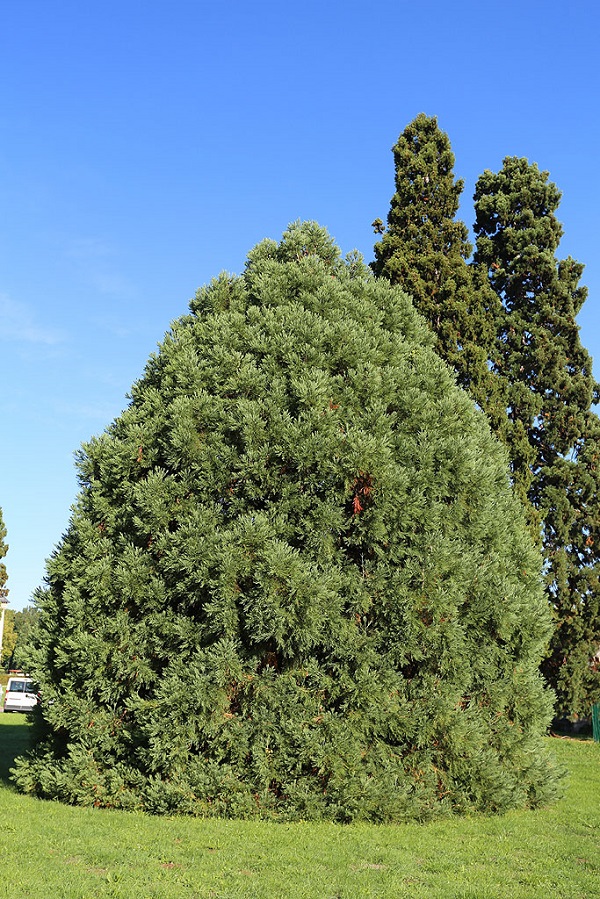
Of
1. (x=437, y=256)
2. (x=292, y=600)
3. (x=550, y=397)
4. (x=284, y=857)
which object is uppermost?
(x=437, y=256)

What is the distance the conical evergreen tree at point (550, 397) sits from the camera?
25172 millimetres

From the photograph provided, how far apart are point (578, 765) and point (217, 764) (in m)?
11.2

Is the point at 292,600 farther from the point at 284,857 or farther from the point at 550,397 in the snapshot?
the point at 550,397

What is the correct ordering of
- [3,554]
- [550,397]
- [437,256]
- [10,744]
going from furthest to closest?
[3,554], [550,397], [437,256], [10,744]

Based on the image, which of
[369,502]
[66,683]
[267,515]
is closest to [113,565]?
[66,683]

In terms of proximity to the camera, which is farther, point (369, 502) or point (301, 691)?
point (369, 502)

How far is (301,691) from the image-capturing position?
400 inches

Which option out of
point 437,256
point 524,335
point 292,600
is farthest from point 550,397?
point 292,600

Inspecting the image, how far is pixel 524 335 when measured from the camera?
28.0 m

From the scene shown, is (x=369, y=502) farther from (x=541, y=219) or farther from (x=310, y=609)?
(x=541, y=219)

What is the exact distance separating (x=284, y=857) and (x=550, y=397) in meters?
22.4

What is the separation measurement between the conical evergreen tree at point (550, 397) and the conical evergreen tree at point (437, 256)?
2.92 m

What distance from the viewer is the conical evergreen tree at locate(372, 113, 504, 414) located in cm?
2216

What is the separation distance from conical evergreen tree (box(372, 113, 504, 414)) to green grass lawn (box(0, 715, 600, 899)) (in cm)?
1434
